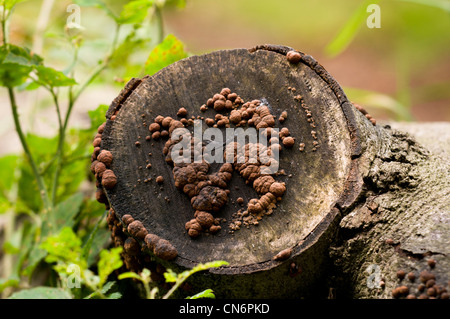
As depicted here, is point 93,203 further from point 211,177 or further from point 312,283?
point 312,283

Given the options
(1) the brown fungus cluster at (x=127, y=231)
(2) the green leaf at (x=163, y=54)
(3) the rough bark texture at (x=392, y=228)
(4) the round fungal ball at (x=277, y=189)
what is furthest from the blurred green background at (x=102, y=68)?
(3) the rough bark texture at (x=392, y=228)

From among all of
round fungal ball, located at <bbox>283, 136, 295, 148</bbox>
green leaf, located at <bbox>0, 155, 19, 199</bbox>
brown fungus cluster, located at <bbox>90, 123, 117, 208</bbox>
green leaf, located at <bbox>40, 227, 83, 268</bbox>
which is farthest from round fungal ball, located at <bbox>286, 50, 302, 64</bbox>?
green leaf, located at <bbox>0, 155, 19, 199</bbox>

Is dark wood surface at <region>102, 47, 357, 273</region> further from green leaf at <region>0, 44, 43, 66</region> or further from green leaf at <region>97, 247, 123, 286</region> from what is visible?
green leaf at <region>0, 44, 43, 66</region>

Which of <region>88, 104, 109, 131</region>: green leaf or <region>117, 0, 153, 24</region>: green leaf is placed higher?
<region>117, 0, 153, 24</region>: green leaf

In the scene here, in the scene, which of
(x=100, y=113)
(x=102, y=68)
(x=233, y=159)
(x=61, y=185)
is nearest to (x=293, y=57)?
(x=233, y=159)

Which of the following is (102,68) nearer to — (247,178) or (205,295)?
(247,178)

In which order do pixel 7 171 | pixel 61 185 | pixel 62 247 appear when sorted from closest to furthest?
1. pixel 62 247
2. pixel 61 185
3. pixel 7 171

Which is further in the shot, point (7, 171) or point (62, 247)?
point (7, 171)
